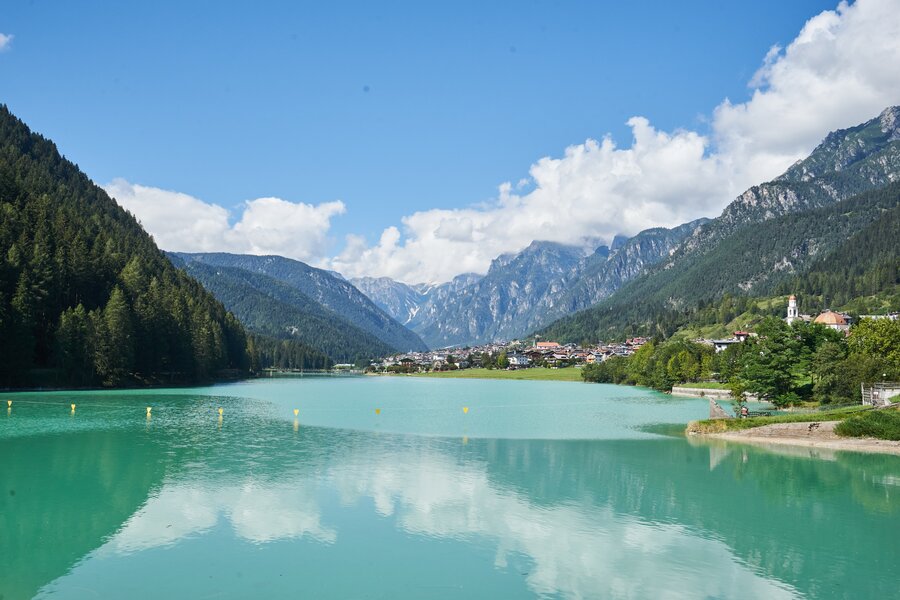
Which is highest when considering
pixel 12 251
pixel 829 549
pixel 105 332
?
pixel 12 251

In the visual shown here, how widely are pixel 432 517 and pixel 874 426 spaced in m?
36.0

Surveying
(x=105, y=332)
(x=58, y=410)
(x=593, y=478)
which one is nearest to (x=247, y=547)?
(x=593, y=478)

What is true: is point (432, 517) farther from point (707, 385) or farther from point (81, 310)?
point (707, 385)

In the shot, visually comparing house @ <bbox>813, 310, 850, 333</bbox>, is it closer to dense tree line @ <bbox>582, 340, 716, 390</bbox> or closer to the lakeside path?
dense tree line @ <bbox>582, 340, 716, 390</bbox>

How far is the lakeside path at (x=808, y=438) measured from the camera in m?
44.7

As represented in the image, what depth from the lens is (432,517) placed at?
26.1 m

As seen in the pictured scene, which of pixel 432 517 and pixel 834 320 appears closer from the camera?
pixel 432 517

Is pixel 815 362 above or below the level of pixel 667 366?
above

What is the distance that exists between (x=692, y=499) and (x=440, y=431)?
2950 cm

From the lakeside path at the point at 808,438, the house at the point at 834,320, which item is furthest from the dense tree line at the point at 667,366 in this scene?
the lakeside path at the point at 808,438

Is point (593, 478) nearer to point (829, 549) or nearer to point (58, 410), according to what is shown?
point (829, 549)

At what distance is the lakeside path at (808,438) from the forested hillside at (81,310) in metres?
92.1

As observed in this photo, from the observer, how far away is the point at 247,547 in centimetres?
2164

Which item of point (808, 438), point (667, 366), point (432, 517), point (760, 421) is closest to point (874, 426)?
point (808, 438)
